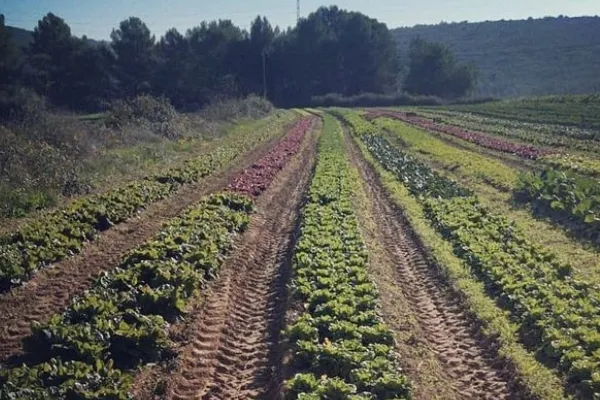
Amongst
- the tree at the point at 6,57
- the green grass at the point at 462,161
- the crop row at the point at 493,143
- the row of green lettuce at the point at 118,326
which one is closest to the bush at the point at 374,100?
the crop row at the point at 493,143

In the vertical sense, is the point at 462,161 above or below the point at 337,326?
above

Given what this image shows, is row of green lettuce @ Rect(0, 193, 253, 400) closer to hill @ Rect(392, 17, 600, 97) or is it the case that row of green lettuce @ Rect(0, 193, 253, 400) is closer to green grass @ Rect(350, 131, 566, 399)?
green grass @ Rect(350, 131, 566, 399)

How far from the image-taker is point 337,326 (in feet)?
29.2

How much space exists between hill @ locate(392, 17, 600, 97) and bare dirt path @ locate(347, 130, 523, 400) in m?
95.6

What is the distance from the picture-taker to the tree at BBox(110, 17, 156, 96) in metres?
78.1

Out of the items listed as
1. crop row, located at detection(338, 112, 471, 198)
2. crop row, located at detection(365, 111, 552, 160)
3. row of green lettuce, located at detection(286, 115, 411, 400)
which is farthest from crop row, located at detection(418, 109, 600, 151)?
row of green lettuce, located at detection(286, 115, 411, 400)

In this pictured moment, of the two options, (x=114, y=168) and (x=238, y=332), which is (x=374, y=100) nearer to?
(x=114, y=168)

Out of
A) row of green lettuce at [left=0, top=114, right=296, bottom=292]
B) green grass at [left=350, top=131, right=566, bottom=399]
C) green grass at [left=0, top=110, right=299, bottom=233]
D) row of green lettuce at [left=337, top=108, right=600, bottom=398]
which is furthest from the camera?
green grass at [left=0, top=110, right=299, bottom=233]

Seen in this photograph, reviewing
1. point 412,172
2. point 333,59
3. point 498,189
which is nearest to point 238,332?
point 498,189

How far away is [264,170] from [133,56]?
61151 millimetres

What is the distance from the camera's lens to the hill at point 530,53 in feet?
385

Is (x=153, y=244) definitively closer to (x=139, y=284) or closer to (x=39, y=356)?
(x=139, y=284)

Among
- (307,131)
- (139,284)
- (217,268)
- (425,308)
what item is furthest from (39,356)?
(307,131)

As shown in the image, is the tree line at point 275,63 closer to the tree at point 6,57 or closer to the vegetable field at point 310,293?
the tree at point 6,57
